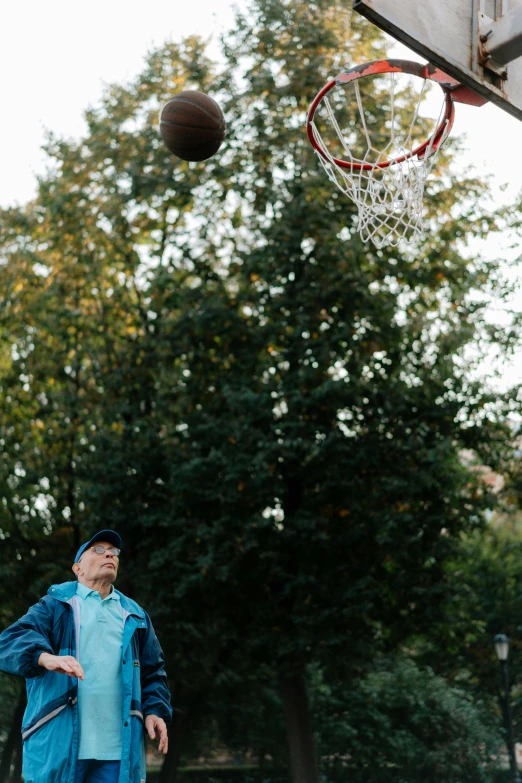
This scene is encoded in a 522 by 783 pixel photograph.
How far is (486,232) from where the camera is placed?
18.5 metres

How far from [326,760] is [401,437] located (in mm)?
12572

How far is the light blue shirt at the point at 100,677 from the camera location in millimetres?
4379

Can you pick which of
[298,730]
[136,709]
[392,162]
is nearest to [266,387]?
[298,730]

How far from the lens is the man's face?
4797 mm

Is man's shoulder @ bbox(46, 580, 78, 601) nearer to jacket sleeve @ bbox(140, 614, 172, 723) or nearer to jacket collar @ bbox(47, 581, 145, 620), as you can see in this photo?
jacket collar @ bbox(47, 581, 145, 620)

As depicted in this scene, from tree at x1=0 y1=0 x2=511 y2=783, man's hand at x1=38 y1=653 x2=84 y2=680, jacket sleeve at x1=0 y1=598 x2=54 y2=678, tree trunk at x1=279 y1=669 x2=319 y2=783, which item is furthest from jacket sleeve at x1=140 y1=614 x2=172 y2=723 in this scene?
tree trunk at x1=279 y1=669 x2=319 y2=783

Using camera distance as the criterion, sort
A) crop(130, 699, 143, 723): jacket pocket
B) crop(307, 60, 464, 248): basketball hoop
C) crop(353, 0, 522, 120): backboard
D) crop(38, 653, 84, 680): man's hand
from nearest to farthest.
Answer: crop(38, 653, 84, 680): man's hand
crop(130, 699, 143, 723): jacket pocket
crop(353, 0, 522, 120): backboard
crop(307, 60, 464, 248): basketball hoop

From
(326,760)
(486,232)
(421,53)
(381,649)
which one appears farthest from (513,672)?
(421,53)

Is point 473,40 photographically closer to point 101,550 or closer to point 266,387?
point 101,550

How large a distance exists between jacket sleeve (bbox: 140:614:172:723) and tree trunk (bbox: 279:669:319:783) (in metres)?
13.2

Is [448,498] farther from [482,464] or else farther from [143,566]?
[143,566]

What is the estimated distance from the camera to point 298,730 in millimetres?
17453

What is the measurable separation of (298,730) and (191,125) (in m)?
11.8

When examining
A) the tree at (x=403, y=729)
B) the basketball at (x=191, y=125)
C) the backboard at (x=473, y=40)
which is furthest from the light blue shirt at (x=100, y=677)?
the tree at (x=403, y=729)
